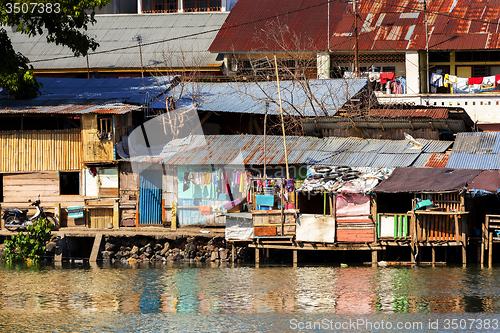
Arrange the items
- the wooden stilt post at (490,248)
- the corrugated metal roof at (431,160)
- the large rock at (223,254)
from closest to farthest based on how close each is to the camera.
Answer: the wooden stilt post at (490,248) → the corrugated metal roof at (431,160) → the large rock at (223,254)

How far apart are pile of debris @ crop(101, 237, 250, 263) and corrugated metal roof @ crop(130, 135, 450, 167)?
9.45 feet

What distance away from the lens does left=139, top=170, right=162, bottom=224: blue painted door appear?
2570 cm

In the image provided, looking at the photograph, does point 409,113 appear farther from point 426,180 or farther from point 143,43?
point 143,43

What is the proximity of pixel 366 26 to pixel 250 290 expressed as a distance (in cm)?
1898

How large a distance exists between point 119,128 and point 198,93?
4.13 m

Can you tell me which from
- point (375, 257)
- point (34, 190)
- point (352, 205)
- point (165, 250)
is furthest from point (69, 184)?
point (375, 257)

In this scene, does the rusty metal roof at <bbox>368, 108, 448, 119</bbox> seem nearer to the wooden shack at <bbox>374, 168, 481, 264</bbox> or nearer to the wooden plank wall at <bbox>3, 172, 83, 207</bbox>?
the wooden shack at <bbox>374, 168, 481, 264</bbox>

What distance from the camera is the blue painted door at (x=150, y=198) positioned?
25.7 meters

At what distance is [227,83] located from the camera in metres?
30.1

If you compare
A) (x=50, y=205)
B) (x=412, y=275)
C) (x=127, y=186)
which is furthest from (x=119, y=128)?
(x=412, y=275)

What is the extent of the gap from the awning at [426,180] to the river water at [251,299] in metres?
2.48

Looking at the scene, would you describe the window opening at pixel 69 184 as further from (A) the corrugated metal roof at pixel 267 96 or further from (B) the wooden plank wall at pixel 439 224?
(B) the wooden plank wall at pixel 439 224

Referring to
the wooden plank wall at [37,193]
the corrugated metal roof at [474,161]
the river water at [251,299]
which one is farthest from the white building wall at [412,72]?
the wooden plank wall at [37,193]

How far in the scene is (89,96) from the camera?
94.0 feet
